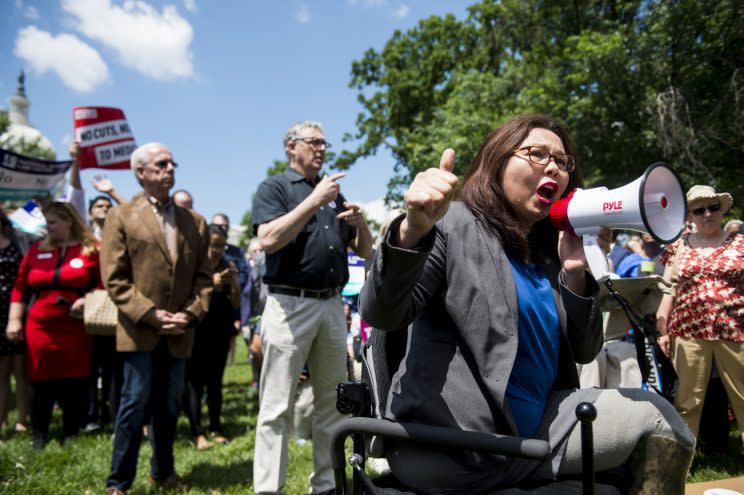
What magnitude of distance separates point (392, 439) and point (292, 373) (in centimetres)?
210

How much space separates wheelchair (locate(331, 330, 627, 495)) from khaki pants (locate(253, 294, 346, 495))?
176 centimetres

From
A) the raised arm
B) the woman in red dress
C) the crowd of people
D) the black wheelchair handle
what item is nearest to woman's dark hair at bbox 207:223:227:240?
the crowd of people

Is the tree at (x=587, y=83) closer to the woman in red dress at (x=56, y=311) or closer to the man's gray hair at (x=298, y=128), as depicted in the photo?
the man's gray hair at (x=298, y=128)

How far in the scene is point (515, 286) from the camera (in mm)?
1763

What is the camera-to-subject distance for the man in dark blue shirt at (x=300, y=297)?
3.54 metres

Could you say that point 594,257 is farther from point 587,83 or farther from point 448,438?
point 587,83

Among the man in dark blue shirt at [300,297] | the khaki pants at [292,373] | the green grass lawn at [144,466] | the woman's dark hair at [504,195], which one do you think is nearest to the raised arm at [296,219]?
the man in dark blue shirt at [300,297]

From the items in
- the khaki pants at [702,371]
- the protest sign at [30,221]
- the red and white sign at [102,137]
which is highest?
the red and white sign at [102,137]

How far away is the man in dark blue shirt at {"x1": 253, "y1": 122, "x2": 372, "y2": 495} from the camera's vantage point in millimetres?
3539

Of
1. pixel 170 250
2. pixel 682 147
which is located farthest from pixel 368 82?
pixel 170 250

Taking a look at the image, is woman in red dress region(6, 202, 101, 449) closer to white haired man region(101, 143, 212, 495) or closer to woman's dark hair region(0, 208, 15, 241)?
woman's dark hair region(0, 208, 15, 241)

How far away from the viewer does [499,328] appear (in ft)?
5.47

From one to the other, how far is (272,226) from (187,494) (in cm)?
209

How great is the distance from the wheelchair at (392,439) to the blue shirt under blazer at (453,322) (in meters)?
0.09
